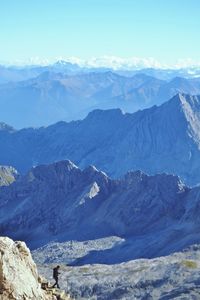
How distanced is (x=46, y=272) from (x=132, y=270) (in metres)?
23.3

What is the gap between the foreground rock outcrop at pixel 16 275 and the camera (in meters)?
31.4

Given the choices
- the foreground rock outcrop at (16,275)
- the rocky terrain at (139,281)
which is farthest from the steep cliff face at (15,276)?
the rocky terrain at (139,281)

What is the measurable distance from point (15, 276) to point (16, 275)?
0.16m

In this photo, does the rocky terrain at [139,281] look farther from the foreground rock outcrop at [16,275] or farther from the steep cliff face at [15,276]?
the steep cliff face at [15,276]

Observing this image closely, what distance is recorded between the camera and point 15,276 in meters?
32.2

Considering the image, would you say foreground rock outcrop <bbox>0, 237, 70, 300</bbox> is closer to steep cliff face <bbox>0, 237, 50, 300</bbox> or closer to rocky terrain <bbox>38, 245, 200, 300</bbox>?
steep cliff face <bbox>0, 237, 50, 300</bbox>

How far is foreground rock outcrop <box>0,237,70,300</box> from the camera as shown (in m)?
31.4

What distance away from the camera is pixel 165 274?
128 meters

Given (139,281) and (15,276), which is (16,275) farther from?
(139,281)

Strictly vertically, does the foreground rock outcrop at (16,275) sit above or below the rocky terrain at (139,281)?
below

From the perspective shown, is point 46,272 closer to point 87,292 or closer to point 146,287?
point 87,292

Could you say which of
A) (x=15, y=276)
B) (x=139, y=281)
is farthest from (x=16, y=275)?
(x=139, y=281)

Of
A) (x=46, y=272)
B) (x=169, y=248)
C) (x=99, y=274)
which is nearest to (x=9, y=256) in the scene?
(x=99, y=274)

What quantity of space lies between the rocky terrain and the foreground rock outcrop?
7592 centimetres
